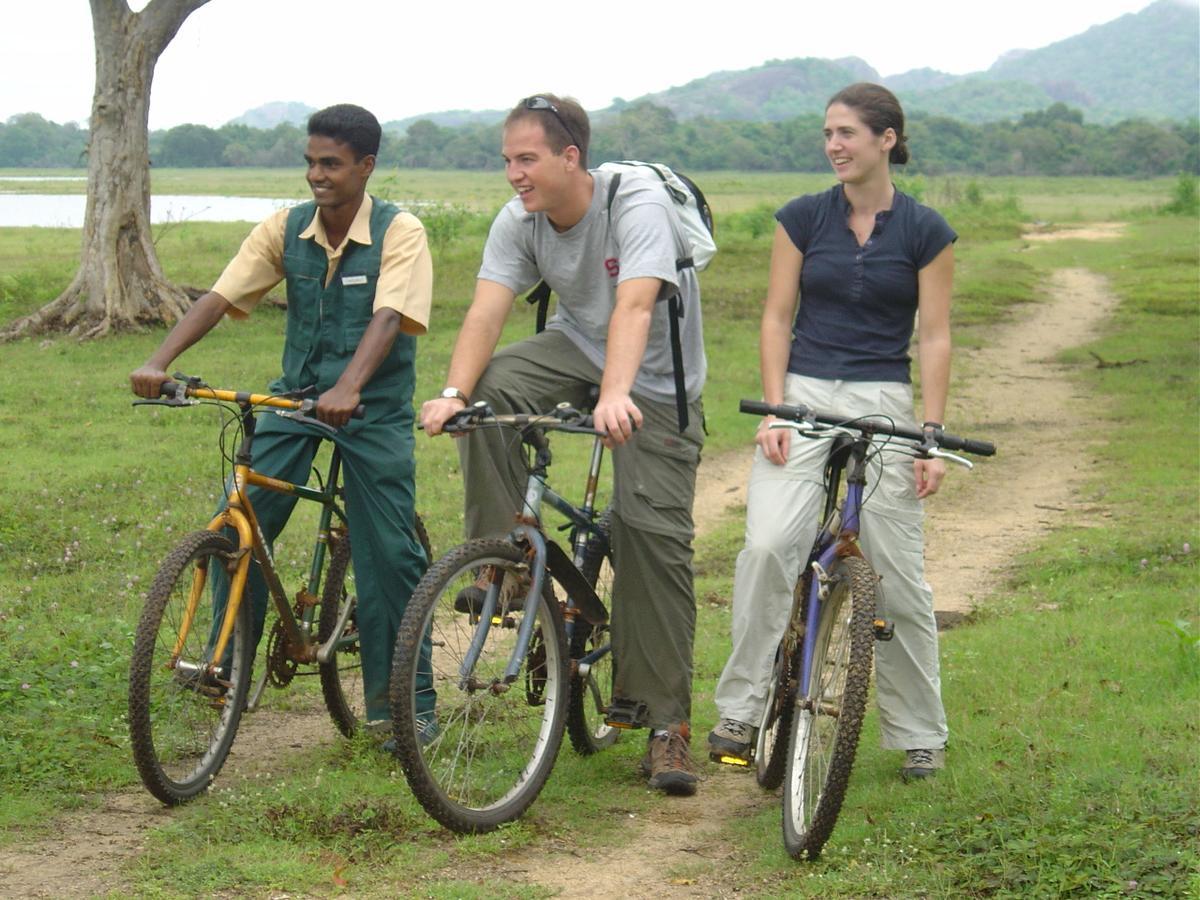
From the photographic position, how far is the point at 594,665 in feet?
17.5

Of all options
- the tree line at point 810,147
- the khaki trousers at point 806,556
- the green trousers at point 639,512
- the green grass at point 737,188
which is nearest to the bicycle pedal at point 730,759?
the khaki trousers at point 806,556

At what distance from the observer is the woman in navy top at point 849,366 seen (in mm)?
4836

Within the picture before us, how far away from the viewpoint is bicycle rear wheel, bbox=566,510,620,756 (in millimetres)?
5215

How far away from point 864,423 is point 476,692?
1301 mm

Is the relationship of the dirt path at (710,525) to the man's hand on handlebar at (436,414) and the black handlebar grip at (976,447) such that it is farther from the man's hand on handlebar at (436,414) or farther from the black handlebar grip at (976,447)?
the black handlebar grip at (976,447)

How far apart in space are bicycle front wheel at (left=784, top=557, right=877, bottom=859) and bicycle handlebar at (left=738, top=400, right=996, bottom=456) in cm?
37

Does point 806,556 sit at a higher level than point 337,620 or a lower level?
higher

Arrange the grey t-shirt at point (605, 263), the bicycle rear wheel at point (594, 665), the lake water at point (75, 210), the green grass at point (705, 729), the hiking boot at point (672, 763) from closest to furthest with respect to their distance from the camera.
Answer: the green grass at point (705, 729) → the grey t-shirt at point (605, 263) → the hiking boot at point (672, 763) → the bicycle rear wheel at point (594, 665) → the lake water at point (75, 210)

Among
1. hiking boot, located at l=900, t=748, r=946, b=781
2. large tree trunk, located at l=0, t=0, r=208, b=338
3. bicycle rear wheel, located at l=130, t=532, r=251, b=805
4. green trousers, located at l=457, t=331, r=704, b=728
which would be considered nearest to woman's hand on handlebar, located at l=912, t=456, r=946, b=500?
green trousers, located at l=457, t=331, r=704, b=728

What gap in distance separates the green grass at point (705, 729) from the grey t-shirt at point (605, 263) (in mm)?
1362

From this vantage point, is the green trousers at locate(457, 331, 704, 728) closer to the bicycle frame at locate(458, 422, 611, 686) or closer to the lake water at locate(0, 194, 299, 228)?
the bicycle frame at locate(458, 422, 611, 686)

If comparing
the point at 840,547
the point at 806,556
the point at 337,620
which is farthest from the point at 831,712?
the point at 337,620

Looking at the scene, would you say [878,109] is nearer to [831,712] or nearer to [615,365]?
[615,365]

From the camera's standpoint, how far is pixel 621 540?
5055 mm
